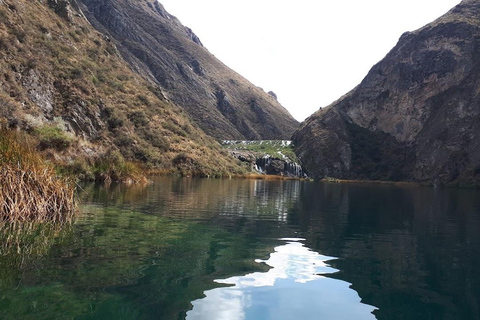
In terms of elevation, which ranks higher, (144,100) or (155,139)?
(144,100)

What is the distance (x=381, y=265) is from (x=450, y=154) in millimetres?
118587

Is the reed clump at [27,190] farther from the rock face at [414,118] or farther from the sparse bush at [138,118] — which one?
the rock face at [414,118]

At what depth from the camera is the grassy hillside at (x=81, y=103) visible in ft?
146

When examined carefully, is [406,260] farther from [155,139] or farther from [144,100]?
[144,100]

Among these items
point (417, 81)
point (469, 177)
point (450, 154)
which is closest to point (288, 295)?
point (469, 177)

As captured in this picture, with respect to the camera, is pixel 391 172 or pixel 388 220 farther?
pixel 391 172

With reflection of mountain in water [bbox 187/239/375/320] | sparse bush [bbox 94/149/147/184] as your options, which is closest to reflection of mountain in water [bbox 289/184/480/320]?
reflection of mountain in water [bbox 187/239/375/320]

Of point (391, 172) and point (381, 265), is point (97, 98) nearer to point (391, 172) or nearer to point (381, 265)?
point (381, 265)

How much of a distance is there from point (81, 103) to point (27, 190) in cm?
5847

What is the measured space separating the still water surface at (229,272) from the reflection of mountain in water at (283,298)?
0.03 meters

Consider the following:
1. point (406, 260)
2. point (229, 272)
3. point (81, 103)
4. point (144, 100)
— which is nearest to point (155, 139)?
point (144, 100)

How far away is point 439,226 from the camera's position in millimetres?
21391

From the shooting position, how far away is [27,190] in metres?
14.7

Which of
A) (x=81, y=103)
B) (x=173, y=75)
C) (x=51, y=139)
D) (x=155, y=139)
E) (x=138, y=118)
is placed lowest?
(x=51, y=139)
